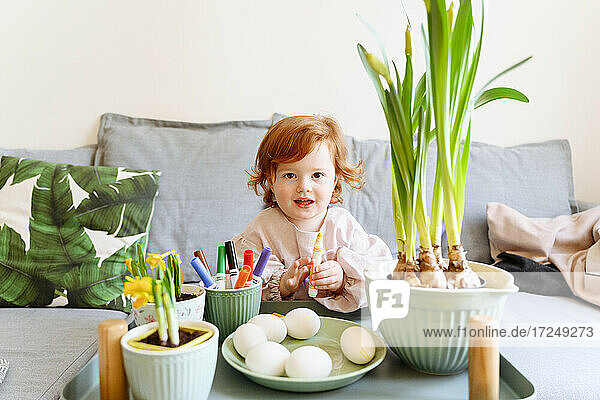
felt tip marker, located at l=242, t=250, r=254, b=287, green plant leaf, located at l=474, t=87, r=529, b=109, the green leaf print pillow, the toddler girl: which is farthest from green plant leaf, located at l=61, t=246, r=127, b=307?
green plant leaf, located at l=474, t=87, r=529, b=109

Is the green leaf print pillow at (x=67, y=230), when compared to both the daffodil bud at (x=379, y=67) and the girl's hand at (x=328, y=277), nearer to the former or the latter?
the girl's hand at (x=328, y=277)

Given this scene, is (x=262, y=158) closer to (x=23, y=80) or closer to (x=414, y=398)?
(x=414, y=398)

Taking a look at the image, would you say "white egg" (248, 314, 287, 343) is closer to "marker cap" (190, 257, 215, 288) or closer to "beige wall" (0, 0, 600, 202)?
"marker cap" (190, 257, 215, 288)

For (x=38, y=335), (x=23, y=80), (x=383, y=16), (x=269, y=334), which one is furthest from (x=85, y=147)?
(x=269, y=334)

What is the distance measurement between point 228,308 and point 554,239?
0.97 meters

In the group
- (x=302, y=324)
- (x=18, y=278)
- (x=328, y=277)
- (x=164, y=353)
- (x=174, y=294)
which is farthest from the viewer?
(x=18, y=278)

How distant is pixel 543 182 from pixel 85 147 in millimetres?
1412

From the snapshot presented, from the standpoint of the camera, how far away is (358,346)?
625 millimetres

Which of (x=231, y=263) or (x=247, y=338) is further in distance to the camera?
(x=231, y=263)

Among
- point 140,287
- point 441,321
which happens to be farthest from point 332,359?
point 140,287

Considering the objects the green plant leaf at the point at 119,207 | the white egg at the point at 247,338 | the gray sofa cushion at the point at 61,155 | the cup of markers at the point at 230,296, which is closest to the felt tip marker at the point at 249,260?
the cup of markers at the point at 230,296

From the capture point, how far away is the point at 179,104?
5.62 ft

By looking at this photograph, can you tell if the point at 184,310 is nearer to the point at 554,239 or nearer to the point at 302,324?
the point at 302,324

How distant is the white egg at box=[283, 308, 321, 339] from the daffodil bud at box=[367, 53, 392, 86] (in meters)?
0.33
